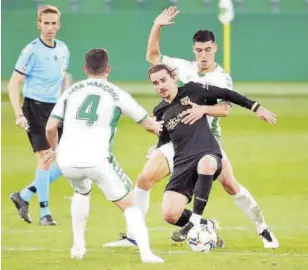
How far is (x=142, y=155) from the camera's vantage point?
22.2 m

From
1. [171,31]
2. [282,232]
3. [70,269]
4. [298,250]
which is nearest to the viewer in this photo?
[70,269]

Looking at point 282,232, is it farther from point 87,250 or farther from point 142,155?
point 142,155

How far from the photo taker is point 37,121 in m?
15.4

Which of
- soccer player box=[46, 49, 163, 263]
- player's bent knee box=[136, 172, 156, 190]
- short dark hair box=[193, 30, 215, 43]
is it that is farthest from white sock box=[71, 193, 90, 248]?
short dark hair box=[193, 30, 215, 43]

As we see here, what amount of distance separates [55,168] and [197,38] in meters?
3.29

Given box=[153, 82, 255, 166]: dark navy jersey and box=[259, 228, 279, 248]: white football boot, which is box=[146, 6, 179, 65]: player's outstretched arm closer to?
box=[153, 82, 255, 166]: dark navy jersey

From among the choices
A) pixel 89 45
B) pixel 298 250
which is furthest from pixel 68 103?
pixel 89 45

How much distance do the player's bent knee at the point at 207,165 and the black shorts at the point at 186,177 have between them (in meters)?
0.06

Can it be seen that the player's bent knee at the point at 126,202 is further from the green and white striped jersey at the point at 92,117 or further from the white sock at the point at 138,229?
the green and white striped jersey at the point at 92,117

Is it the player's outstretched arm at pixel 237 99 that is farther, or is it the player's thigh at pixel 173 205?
the player's thigh at pixel 173 205

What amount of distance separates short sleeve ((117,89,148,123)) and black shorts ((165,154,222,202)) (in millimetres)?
1118

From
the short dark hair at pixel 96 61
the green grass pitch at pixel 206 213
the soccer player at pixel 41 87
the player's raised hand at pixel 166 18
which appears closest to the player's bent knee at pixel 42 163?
the soccer player at pixel 41 87

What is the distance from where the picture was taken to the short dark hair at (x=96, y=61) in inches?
450

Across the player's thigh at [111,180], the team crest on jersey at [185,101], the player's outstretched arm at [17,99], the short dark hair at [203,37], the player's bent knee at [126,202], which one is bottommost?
the player's bent knee at [126,202]
